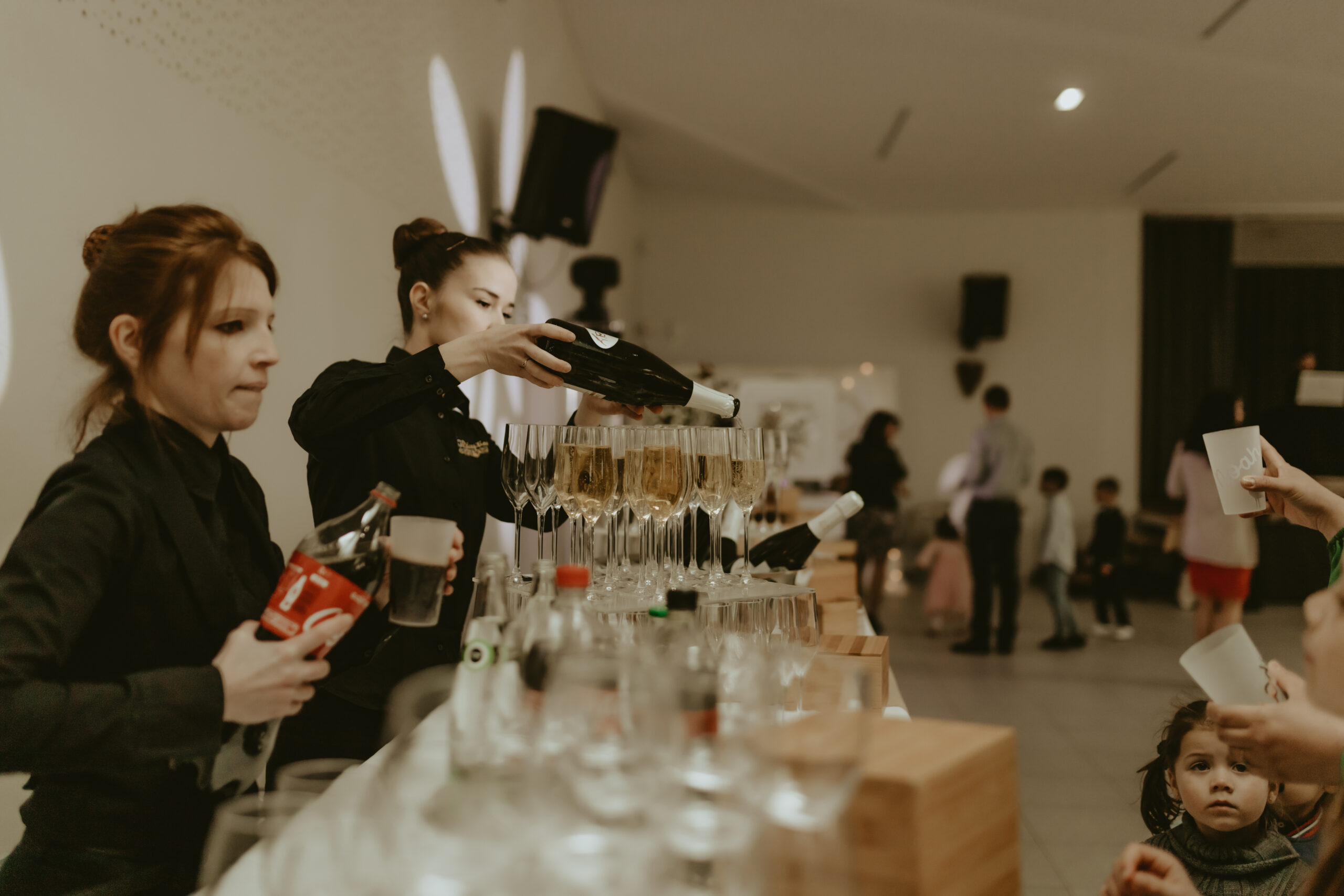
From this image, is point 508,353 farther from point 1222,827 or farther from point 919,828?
point 1222,827

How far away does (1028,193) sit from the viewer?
27.5 feet

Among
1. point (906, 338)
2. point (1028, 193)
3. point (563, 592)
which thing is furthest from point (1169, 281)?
point (563, 592)

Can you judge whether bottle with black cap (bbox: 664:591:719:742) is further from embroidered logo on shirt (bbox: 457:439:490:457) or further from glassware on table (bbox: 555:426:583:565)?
embroidered logo on shirt (bbox: 457:439:490:457)

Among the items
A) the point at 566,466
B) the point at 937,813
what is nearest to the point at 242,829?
the point at 937,813

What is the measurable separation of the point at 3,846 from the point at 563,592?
1.01 metres

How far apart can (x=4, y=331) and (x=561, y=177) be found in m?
3.35

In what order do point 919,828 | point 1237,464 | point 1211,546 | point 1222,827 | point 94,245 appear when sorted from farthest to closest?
point 1211,546 < point 1237,464 < point 1222,827 < point 94,245 < point 919,828

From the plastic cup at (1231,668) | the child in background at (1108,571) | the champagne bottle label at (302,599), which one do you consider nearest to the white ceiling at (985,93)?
the child in background at (1108,571)

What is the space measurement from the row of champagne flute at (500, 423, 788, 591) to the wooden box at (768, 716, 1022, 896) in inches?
27.3

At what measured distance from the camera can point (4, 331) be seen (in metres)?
1.35

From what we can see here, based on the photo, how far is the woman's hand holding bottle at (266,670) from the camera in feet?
3.27

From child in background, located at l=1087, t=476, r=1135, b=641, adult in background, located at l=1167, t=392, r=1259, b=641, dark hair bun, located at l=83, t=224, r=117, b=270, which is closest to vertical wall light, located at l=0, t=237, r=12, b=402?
dark hair bun, located at l=83, t=224, r=117, b=270

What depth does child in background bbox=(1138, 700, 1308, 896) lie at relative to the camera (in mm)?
1471

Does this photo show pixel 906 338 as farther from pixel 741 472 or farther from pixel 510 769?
pixel 510 769
